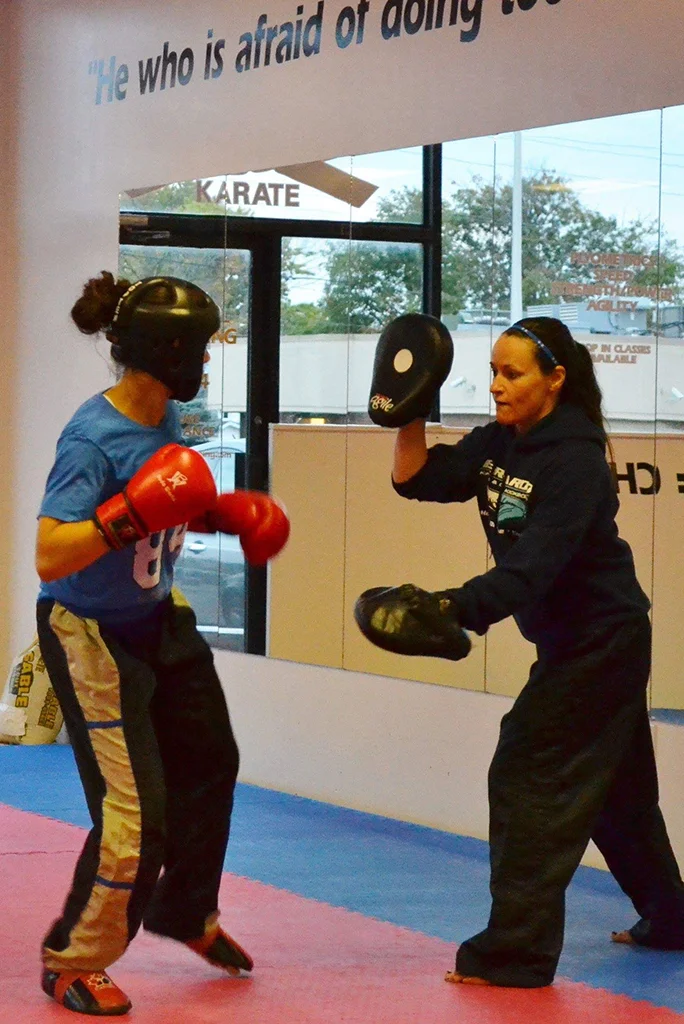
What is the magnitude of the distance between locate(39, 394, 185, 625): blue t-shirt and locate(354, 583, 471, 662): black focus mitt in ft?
1.44

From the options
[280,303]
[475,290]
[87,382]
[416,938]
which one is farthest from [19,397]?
[416,938]

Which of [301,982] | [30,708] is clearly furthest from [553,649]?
[30,708]

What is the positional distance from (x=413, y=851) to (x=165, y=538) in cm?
189

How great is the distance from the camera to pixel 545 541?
311 centimetres

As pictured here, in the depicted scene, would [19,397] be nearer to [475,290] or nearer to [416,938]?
[475,290]

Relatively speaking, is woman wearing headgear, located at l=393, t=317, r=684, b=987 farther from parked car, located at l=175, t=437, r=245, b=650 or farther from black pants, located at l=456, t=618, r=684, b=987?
parked car, located at l=175, t=437, r=245, b=650

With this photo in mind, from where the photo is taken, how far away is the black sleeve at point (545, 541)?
3053mm

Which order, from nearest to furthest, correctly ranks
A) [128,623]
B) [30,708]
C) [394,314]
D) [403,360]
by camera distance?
[128,623]
[403,360]
[394,314]
[30,708]

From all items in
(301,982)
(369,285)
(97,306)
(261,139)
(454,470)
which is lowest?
(301,982)

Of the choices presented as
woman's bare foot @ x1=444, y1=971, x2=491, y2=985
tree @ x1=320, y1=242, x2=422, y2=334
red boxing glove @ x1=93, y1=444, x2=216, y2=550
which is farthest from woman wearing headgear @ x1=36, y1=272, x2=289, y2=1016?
tree @ x1=320, y1=242, x2=422, y2=334

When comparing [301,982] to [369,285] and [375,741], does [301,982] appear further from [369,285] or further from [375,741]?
[369,285]

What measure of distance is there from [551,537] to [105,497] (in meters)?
0.88

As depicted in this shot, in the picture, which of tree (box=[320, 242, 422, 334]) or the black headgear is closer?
the black headgear

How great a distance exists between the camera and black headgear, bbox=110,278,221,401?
2.96 meters
